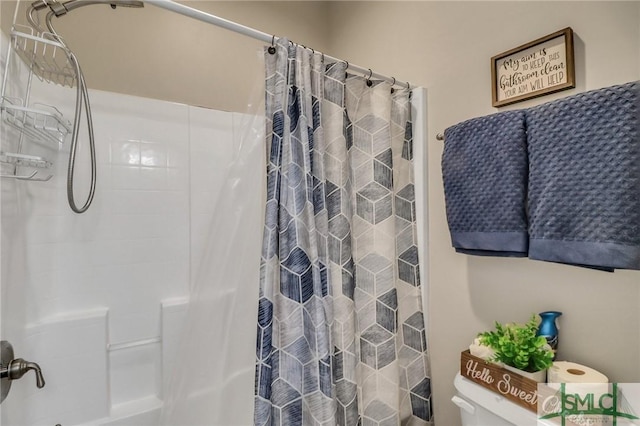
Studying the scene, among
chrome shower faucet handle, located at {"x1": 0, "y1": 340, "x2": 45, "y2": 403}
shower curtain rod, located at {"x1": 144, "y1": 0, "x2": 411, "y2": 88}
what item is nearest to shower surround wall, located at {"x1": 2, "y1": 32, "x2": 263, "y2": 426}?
chrome shower faucet handle, located at {"x1": 0, "y1": 340, "x2": 45, "y2": 403}

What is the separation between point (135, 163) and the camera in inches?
59.0

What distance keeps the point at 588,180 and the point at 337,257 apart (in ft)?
2.35

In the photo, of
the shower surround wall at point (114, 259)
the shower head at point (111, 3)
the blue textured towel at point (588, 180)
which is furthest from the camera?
the shower surround wall at point (114, 259)

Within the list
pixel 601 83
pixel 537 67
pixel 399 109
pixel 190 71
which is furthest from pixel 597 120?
pixel 190 71

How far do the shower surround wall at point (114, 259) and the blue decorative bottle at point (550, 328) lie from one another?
1212 millimetres

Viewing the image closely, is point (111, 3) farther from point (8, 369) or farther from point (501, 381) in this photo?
point (501, 381)

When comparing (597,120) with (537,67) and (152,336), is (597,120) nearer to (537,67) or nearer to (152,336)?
(537,67)

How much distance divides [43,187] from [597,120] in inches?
72.7

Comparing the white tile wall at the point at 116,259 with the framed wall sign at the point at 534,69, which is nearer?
the framed wall sign at the point at 534,69

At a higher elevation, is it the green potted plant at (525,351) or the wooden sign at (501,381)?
the green potted plant at (525,351)

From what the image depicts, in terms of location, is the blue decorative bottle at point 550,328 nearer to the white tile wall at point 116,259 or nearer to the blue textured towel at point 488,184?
the blue textured towel at point 488,184

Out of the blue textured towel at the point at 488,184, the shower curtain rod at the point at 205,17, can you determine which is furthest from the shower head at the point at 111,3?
the blue textured towel at the point at 488,184

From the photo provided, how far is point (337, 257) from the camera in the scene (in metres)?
1.12

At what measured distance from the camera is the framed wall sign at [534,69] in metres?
0.99
